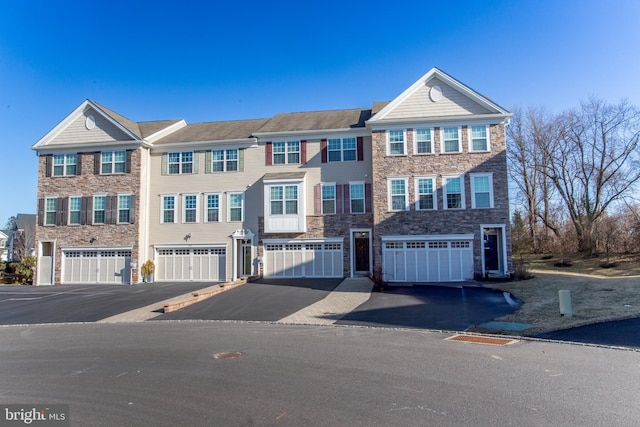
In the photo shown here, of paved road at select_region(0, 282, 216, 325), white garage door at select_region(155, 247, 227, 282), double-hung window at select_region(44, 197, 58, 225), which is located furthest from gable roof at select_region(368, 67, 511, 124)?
double-hung window at select_region(44, 197, 58, 225)

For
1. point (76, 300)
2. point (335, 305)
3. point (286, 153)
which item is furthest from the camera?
point (286, 153)

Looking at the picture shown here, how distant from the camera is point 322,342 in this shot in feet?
30.6

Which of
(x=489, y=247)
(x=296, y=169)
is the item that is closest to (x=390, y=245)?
(x=489, y=247)

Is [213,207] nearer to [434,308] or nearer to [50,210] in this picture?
[50,210]

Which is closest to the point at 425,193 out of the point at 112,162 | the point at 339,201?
the point at 339,201

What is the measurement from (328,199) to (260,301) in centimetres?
885

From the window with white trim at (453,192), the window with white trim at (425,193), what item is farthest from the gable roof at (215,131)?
the window with white trim at (453,192)

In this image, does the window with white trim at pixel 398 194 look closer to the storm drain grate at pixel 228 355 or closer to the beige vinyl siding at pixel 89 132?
the storm drain grate at pixel 228 355

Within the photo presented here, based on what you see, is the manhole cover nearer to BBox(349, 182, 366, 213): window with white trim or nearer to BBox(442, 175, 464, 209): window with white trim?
BBox(349, 182, 366, 213): window with white trim

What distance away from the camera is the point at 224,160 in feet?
82.9

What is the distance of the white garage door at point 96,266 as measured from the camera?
82.3ft

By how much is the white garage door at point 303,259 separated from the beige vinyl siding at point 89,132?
1139cm

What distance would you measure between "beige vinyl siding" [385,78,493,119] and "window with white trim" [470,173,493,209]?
3.35 m

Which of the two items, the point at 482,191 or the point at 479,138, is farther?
the point at 479,138
